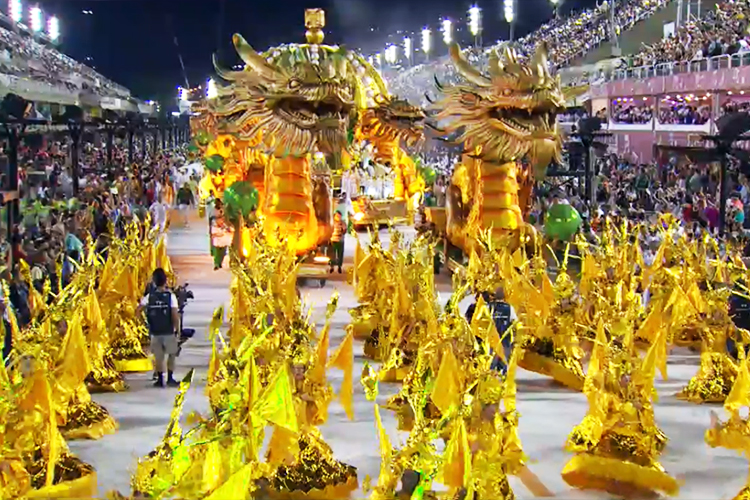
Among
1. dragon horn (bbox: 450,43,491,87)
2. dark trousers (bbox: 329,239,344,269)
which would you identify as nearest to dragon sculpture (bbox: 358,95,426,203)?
dark trousers (bbox: 329,239,344,269)

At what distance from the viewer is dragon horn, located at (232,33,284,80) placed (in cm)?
1111

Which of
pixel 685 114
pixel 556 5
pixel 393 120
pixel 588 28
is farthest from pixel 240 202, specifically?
pixel 556 5

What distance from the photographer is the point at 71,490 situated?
5184 millimetres

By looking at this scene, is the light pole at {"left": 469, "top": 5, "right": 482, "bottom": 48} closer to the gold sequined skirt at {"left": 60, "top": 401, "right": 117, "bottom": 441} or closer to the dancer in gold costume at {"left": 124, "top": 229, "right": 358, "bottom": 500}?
the dancer in gold costume at {"left": 124, "top": 229, "right": 358, "bottom": 500}

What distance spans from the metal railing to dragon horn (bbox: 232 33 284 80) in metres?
7.69

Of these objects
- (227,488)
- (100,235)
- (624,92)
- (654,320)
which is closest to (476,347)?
(227,488)

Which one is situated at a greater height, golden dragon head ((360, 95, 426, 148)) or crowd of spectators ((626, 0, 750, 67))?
crowd of spectators ((626, 0, 750, 67))

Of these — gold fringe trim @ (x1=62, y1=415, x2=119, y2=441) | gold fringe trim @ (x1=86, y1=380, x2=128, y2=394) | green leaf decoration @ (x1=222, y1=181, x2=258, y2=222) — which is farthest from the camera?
green leaf decoration @ (x1=222, y1=181, x2=258, y2=222)

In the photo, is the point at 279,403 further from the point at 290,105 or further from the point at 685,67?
the point at 685,67

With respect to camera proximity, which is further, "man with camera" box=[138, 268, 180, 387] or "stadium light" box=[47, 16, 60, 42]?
"stadium light" box=[47, 16, 60, 42]

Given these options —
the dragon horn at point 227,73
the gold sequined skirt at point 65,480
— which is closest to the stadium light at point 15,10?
the dragon horn at point 227,73

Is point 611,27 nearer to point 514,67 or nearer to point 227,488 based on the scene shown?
point 514,67

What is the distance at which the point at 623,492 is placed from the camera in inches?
218

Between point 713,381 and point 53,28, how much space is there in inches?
1303
